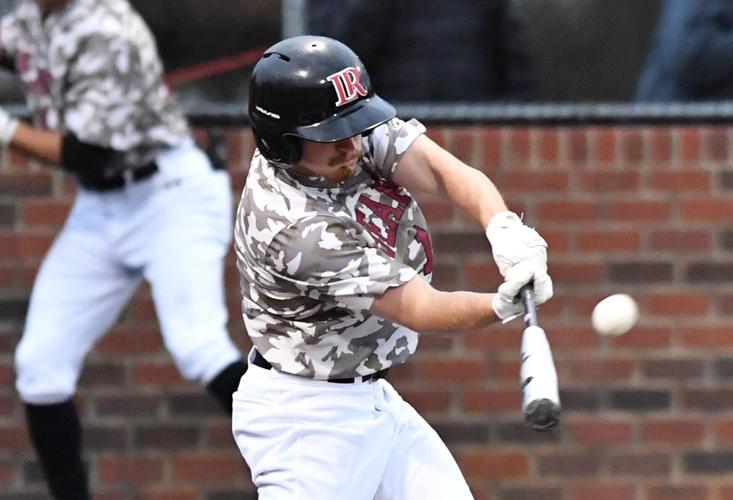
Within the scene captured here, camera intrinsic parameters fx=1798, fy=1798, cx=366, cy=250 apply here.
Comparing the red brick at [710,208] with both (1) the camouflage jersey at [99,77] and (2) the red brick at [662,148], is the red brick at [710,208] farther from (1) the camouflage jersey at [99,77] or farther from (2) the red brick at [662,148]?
(1) the camouflage jersey at [99,77]

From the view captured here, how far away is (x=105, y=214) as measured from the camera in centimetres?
596

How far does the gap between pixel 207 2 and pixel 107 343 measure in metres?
1.54

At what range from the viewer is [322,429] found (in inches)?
171

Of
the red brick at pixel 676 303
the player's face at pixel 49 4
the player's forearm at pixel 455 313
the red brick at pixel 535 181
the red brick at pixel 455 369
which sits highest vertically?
the player's face at pixel 49 4

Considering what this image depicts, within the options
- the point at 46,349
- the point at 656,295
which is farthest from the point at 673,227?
the point at 46,349

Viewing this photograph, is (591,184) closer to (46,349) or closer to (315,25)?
(315,25)

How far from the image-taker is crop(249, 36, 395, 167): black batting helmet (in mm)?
4137

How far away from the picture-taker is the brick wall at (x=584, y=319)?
20.5 feet

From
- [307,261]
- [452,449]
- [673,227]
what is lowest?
[452,449]

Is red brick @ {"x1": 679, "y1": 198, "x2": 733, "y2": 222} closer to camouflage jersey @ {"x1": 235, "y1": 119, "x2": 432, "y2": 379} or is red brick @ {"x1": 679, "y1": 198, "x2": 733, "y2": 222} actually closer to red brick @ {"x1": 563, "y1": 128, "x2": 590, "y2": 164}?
red brick @ {"x1": 563, "y1": 128, "x2": 590, "y2": 164}

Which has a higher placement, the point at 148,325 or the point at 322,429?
the point at 322,429

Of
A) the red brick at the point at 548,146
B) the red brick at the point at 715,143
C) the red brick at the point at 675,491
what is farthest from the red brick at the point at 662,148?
the red brick at the point at 675,491

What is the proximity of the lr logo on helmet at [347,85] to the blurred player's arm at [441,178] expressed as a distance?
318 mm

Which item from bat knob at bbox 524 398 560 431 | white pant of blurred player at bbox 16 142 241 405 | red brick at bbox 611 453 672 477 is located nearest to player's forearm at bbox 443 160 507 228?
bat knob at bbox 524 398 560 431
